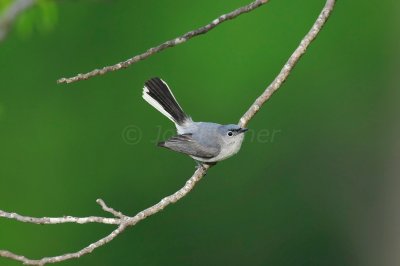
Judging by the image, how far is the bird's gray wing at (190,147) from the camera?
4.90 metres

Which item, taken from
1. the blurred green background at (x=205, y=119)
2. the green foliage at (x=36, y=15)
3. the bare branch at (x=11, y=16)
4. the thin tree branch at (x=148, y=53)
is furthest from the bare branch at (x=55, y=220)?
the blurred green background at (x=205, y=119)

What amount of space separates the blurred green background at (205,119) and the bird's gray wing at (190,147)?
3244 millimetres

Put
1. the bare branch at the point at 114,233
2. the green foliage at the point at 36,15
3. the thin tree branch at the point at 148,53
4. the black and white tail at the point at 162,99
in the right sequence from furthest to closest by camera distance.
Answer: the black and white tail at the point at 162,99 < the green foliage at the point at 36,15 < the thin tree branch at the point at 148,53 < the bare branch at the point at 114,233

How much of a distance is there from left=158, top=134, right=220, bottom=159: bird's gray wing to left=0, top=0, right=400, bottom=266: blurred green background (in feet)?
10.6

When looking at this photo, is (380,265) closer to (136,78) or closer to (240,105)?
(240,105)

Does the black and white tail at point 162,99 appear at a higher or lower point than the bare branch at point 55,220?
higher

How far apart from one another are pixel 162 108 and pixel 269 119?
3523mm

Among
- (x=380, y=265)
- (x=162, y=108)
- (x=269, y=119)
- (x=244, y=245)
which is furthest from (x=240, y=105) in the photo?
(x=162, y=108)

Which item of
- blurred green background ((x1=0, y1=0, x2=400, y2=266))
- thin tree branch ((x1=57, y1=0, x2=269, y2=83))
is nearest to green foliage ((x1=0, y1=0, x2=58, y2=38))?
thin tree branch ((x1=57, y1=0, x2=269, y2=83))

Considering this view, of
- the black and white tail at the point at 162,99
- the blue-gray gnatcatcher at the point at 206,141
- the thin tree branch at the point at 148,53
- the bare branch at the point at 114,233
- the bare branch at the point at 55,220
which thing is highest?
the black and white tail at the point at 162,99

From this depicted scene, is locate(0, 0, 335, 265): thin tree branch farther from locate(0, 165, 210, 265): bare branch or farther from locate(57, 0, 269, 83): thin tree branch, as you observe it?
locate(57, 0, 269, 83): thin tree branch

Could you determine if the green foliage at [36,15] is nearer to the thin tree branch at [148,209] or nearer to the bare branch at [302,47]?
the thin tree branch at [148,209]

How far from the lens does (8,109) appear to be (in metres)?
8.88

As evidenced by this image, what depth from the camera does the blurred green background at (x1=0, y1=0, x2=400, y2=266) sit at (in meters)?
8.67
